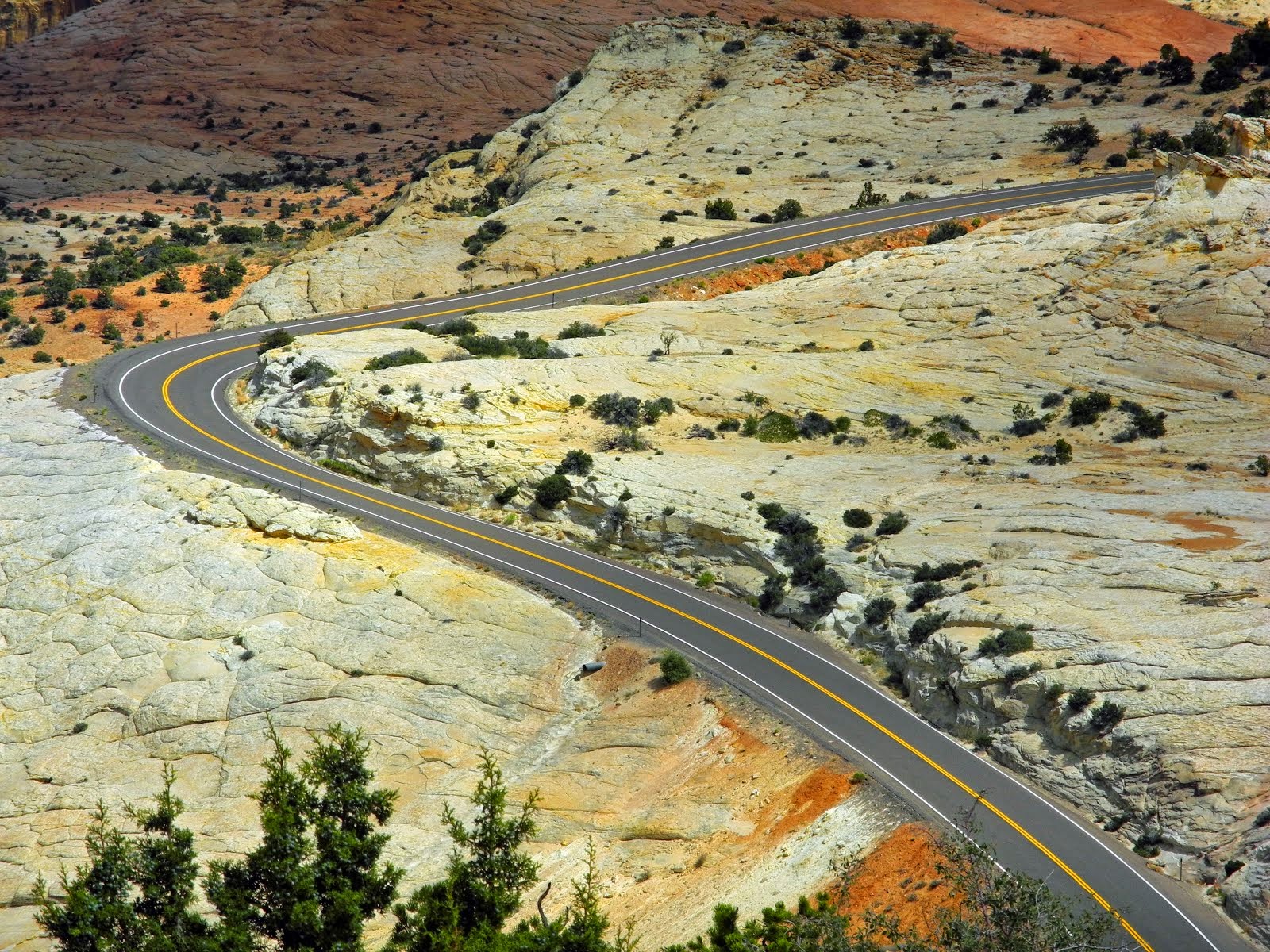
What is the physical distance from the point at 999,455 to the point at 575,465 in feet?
61.6

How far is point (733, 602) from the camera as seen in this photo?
4606 cm

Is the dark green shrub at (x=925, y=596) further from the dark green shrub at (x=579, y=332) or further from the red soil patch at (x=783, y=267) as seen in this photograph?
the red soil patch at (x=783, y=267)

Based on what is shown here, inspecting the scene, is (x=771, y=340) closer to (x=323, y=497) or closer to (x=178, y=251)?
(x=323, y=497)

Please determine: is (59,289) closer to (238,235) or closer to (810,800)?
(238,235)

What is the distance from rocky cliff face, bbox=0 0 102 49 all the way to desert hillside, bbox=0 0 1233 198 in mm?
10821

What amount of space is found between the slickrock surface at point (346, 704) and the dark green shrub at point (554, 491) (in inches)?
251

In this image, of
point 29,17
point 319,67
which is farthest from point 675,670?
point 29,17

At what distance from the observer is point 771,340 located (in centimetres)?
6575

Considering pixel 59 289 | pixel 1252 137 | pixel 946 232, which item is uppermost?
pixel 1252 137

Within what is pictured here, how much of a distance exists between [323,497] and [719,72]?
73397 millimetres

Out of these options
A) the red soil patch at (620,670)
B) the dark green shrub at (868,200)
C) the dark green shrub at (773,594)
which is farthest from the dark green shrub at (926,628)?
the dark green shrub at (868,200)

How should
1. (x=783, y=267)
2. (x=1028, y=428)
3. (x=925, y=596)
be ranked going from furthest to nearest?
1. (x=783, y=267)
2. (x=1028, y=428)
3. (x=925, y=596)

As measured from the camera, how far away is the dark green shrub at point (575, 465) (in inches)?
2068

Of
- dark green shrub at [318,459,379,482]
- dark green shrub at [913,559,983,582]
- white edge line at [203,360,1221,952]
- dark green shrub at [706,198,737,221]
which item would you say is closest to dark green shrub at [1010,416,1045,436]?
dark green shrub at [913,559,983,582]
